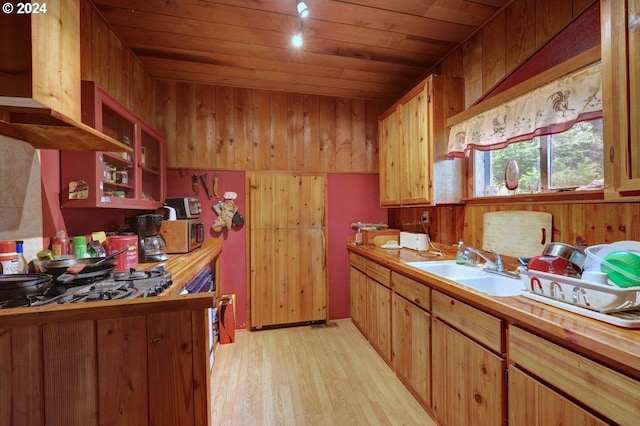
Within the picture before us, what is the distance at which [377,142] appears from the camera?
3.43 m

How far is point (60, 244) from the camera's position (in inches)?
57.1

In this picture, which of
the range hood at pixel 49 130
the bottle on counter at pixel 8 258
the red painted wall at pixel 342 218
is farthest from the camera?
the red painted wall at pixel 342 218

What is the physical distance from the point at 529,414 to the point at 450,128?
1870 mm

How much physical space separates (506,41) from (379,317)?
2.28m

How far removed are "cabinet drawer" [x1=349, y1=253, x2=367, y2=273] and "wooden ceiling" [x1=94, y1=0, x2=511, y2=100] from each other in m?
1.86

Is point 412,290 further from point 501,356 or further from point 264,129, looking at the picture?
point 264,129

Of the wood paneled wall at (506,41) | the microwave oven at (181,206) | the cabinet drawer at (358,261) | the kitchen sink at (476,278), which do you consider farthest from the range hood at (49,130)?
the wood paneled wall at (506,41)

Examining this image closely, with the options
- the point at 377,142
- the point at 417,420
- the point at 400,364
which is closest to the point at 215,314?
the point at 400,364

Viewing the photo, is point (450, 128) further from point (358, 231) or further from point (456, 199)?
point (358, 231)

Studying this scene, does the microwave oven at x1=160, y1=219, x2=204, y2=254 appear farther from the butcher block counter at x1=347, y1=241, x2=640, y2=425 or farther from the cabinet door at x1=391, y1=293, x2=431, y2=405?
the cabinet door at x1=391, y1=293, x2=431, y2=405

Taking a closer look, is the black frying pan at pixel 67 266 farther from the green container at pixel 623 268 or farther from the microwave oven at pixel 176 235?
the green container at pixel 623 268

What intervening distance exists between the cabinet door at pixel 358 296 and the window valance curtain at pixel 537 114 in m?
1.50

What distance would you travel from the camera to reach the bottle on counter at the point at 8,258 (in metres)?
1.12

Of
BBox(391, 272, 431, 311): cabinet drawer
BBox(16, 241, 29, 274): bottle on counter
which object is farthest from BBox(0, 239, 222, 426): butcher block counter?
BBox(391, 272, 431, 311): cabinet drawer
